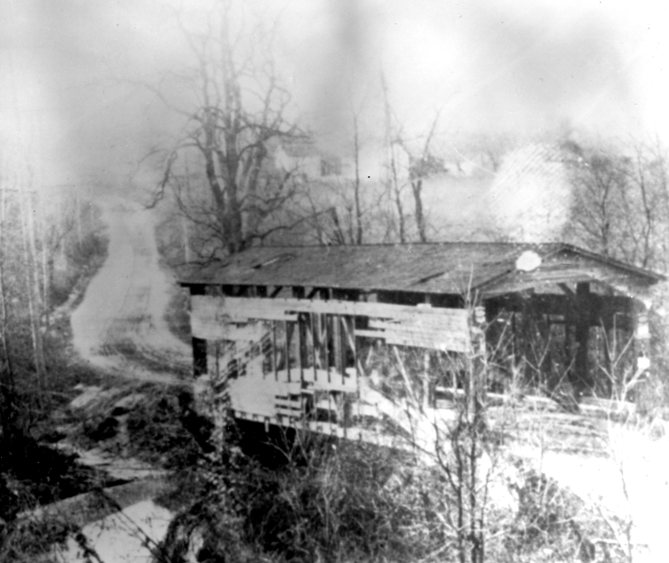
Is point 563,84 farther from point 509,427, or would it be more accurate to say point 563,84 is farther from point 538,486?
point 538,486

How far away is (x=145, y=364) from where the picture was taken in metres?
6.27

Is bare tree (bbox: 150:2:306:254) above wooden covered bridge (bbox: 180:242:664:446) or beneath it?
above

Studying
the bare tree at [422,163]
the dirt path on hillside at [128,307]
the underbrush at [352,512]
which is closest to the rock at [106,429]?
the dirt path on hillside at [128,307]

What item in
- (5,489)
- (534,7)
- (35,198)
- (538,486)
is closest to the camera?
(534,7)

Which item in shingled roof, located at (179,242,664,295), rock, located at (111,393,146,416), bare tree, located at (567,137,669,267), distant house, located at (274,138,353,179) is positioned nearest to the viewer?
bare tree, located at (567,137,669,267)

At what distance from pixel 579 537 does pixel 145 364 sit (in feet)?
12.8

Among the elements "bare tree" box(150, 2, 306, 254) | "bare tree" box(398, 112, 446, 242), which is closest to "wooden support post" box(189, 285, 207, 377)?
"bare tree" box(150, 2, 306, 254)

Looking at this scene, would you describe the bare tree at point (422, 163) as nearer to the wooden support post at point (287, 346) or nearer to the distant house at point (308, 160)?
the distant house at point (308, 160)

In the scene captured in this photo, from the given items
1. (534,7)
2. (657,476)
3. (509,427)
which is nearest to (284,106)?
(534,7)

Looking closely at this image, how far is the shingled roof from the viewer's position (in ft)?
17.5

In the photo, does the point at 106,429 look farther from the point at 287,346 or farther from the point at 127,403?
the point at 287,346

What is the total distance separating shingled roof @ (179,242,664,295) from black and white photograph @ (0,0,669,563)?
24mm

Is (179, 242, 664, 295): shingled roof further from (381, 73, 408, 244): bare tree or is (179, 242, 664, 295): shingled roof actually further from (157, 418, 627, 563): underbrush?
(157, 418, 627, 563): underbrush

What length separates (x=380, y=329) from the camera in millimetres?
5879
